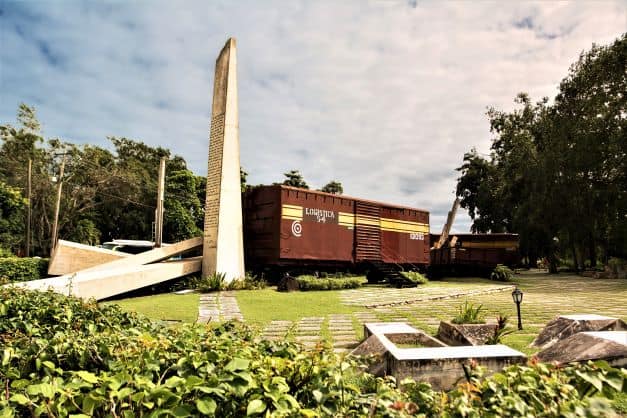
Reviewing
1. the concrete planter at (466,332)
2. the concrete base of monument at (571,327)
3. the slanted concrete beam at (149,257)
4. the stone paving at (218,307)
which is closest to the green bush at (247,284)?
the stone paving at (218,307)

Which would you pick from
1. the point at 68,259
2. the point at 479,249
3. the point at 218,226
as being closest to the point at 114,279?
the point at 218,226

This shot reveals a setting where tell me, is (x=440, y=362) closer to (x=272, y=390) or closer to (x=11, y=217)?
(x=272, y=390)

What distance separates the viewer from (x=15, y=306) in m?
3.96

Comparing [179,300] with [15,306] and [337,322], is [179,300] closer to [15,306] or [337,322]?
[337,322]

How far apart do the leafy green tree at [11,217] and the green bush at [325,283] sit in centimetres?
1710

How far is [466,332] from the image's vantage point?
17.4ft

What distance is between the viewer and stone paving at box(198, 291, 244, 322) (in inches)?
309

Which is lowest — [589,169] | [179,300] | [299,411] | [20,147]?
[179,300]

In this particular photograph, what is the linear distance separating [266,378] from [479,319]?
5172 mm

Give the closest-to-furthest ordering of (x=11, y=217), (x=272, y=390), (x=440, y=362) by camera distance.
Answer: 1. (x=272, y=390)
2. (x=440, y=362)
3. (x=11, y=217)

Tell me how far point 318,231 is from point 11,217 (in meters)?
20.6

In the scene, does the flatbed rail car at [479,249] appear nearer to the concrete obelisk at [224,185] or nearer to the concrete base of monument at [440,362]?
the concrete obelisk at [224,185]

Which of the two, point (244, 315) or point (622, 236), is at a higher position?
point (622, 236)

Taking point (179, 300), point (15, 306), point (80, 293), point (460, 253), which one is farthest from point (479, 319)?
point (460, 253)
